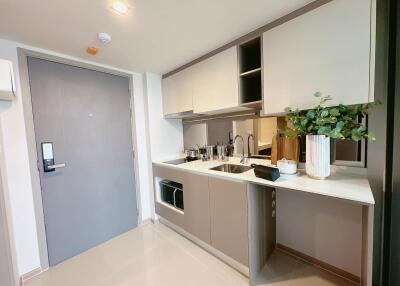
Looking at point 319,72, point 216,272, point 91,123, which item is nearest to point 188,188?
point 216,272

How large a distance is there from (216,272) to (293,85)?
1748 millimetres

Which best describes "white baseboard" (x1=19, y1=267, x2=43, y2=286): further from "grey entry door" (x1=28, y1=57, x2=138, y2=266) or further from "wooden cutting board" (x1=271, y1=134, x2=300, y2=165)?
"wooden cutting board" (x1=271, y1=134, x2=300, y2=165)

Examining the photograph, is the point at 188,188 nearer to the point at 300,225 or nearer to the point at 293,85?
the point at 300,225

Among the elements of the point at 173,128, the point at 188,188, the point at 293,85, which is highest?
the point at 293,85

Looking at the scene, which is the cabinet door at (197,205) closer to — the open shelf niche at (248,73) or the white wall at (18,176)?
the open shelf niche at (248,73)

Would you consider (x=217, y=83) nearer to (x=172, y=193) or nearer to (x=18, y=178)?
(x=172, y=193)

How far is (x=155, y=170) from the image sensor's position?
2459mm

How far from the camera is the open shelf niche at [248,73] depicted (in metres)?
1.74

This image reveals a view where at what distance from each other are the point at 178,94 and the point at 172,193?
51.4 inches

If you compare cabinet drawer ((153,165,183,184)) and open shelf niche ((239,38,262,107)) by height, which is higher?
open shelf niche ((239,38,262,107))

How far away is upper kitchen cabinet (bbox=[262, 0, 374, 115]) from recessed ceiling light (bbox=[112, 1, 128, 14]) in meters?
1.10

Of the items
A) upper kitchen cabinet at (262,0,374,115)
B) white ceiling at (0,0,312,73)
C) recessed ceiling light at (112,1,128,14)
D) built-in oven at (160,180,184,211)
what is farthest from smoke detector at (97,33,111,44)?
built-in oven at (160,180,184,211)

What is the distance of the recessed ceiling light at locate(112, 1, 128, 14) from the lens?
3.84ft

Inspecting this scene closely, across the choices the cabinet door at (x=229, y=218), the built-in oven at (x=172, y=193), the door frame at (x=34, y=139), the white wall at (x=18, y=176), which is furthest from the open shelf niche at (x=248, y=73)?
the white wall at (x=18, y=176)
